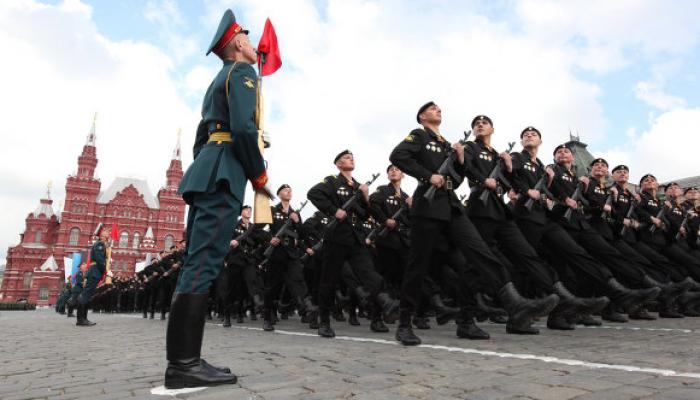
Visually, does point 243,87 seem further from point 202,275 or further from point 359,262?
point 359,262

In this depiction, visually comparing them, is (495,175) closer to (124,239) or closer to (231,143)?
(231,143)

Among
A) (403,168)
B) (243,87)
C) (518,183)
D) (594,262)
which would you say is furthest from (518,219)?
(243,87)

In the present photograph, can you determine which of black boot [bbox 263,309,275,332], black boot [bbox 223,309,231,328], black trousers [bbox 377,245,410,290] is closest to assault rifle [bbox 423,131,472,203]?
black trousers [bbox 377,245,410,290]

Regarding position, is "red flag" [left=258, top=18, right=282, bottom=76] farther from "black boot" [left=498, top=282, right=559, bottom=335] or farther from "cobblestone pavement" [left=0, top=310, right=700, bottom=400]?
"black boot" [left=498, top=282, right=559, bottom=335]

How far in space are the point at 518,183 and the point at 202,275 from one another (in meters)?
4.52

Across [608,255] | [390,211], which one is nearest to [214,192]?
[390,211]

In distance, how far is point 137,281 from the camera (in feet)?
67.8

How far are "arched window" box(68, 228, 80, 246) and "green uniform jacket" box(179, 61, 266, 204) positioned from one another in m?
86.9

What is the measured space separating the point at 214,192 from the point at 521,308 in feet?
11.1

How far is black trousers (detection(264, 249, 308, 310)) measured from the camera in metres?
7.67

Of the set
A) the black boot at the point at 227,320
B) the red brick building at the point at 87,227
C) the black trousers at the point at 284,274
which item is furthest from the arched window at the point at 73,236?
the black trousers at the point at 284,274

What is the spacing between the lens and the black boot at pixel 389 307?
18.0 feet

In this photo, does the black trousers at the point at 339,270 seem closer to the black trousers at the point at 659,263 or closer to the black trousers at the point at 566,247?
the black trousers at the point at 566,247

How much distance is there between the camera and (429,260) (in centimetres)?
468
